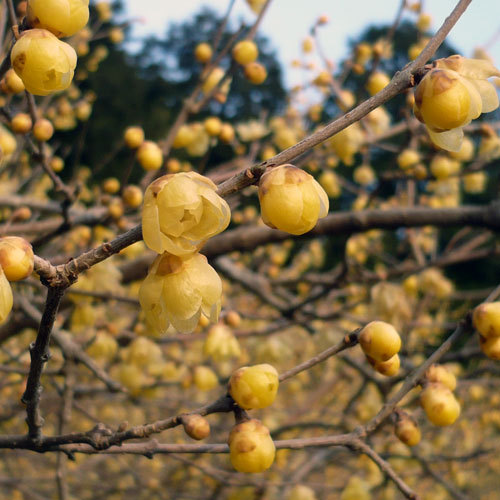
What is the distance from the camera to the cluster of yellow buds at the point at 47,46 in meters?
0.82

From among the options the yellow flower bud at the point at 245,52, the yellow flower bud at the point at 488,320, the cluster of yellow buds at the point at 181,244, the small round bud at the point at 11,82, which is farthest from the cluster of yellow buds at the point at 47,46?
the yellow flower bud at the point at 245,52

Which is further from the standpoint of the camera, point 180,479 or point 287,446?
point 180,479

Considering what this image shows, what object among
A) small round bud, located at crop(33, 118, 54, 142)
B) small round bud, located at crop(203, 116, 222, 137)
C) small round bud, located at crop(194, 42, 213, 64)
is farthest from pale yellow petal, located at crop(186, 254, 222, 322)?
small round bud, located at crop(194, 42, 213, 64)

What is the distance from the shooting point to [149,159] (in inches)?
80.6

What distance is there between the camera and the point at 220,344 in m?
2.05

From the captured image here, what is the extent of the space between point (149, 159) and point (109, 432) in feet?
4.24

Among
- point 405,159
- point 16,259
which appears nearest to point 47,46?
point 16,259

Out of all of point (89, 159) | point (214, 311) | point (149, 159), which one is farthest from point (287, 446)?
point (89, 159)

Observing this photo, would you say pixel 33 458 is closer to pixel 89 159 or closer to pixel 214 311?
pixel 214 311

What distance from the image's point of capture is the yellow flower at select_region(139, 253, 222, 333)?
2.71ft

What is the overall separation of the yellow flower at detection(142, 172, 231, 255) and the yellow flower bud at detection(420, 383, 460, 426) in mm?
632

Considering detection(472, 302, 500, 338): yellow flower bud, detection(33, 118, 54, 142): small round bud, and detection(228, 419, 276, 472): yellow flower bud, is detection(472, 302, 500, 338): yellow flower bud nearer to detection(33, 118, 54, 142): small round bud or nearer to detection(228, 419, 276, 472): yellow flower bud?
detection(228, 419, 276, 472): yellow flower bud

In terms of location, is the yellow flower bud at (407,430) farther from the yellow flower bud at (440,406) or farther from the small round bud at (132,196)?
the small round bud at (132,196)

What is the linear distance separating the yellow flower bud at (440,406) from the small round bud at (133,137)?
1462 millimetres
